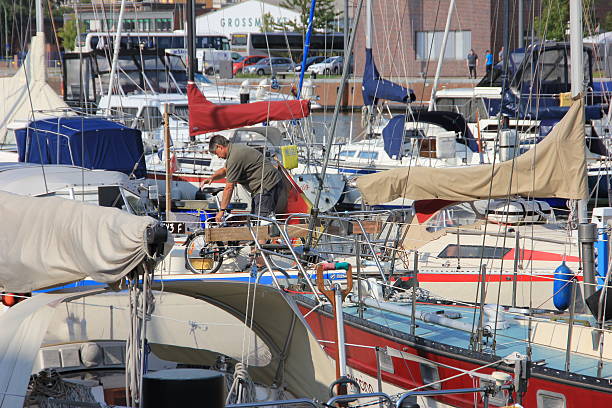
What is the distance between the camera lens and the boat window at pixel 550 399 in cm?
711

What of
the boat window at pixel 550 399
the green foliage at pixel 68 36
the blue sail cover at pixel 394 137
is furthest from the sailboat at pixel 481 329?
the green foliage at pixel 68 36

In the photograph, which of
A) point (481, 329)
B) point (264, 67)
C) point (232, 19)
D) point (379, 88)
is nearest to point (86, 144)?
point (379, 88)

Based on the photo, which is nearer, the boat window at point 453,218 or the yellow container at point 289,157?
the boat window at point 453,218

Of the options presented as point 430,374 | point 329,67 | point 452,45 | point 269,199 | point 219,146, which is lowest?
point 430,374

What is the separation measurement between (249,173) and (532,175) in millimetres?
3429

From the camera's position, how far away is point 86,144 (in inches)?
565

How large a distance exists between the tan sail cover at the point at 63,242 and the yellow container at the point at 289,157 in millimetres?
7733

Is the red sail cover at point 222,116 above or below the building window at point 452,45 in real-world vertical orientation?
below

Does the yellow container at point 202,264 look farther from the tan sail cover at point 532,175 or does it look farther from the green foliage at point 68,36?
the green foliage at point 68,36

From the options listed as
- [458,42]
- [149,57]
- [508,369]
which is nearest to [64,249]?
[508,369]

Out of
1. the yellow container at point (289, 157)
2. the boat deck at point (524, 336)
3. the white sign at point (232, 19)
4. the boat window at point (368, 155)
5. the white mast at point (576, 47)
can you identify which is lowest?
the boat deck at point (524, 336)

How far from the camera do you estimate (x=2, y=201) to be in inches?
231

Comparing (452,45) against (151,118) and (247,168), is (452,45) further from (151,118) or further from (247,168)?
(247,168)

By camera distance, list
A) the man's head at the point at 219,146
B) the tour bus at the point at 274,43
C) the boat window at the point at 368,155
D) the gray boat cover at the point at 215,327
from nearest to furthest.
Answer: the gray boat cover at the point at 215,327 → the man's head at the point at 219,146 → the boat window at the point at 368,155 → the tour bus at the point at 274,43
